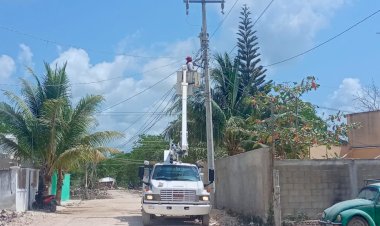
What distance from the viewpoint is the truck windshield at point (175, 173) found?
17.5m

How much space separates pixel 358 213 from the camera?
1239cm

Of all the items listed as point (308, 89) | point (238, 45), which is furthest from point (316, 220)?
point (238, 45)

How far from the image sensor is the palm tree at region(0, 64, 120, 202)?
976 inches

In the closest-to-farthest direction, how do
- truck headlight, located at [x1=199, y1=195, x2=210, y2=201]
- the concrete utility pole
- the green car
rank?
the green car → truck headlight, located at [x1=199, y1=195, x2=210, y2=201] → the concrete utility pole

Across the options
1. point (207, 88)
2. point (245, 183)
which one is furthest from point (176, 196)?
point (207, 88)

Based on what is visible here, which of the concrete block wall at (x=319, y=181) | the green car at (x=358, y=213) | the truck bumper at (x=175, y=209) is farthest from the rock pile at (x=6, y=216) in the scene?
the green car at (x=358, y=213)

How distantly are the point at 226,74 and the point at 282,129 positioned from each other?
11.7m

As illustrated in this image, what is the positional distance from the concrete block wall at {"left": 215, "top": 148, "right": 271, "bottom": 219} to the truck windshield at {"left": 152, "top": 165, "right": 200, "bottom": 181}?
1795mm

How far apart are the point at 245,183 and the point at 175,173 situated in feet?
8.15

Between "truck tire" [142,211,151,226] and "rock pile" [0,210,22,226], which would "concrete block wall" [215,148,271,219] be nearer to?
"truck tire" [142,211,151,226]

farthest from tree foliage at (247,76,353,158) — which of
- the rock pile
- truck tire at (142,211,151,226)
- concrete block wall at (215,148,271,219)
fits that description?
the rock pile

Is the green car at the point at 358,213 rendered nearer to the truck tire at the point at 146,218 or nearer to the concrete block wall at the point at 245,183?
the concrete block wall at the point at 245,183

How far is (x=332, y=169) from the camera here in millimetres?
15234

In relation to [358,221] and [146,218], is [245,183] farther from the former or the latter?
[358,221]
